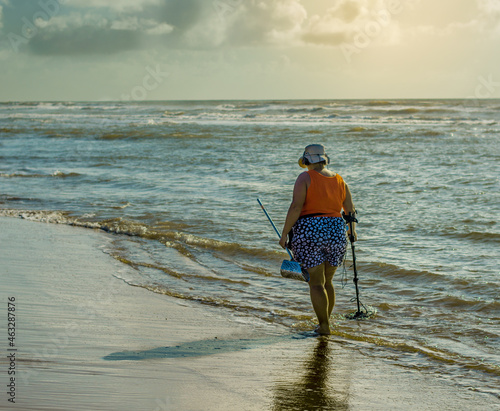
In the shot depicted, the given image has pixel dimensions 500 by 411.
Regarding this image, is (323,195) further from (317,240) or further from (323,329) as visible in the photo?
(323,329)

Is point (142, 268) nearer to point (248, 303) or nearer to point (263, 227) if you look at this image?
point (248, 303)

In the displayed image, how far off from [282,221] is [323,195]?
16.0 ft

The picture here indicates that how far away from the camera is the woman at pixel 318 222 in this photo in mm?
4750

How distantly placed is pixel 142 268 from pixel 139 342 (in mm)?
2618

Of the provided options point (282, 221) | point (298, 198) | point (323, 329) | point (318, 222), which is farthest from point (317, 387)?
point (282, 221)

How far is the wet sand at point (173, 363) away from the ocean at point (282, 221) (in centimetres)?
30

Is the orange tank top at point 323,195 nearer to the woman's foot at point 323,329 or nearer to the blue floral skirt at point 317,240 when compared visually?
the blue floral skirt at point 317,240

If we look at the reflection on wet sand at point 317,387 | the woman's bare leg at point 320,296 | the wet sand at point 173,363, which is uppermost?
the woman's bare leg at point 320,296

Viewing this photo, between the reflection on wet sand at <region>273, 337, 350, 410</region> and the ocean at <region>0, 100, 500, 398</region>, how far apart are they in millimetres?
489

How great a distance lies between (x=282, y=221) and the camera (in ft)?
31.7

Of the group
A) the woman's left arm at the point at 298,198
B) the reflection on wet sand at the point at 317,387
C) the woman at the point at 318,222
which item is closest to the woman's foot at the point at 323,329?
the woman at the point at 318,222

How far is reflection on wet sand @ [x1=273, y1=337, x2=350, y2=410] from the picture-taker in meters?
3.49

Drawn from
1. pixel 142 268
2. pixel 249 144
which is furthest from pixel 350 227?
→ pixel 249 144

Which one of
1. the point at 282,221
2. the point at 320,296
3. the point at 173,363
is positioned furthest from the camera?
the point at 282,221
